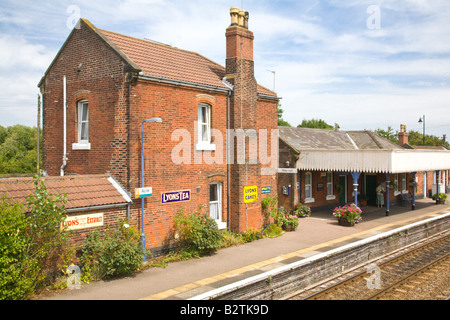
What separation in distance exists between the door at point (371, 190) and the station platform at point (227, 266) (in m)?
6.82

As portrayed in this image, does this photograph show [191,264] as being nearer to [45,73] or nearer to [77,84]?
[77,84]

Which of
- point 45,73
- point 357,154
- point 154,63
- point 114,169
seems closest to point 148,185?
point 114,169

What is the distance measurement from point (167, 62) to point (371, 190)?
18.7 meters

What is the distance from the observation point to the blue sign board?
13.2 meters

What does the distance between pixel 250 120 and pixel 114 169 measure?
6.28 meters

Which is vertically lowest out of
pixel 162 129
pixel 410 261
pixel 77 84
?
pixel 410 261

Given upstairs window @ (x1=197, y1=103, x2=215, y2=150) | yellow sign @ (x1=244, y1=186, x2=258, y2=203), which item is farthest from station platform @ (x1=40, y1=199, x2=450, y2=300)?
upstairs window @ (x1=197, y1=103, x2=215, y2=150)

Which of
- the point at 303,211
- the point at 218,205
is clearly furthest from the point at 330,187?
the point at 218,205

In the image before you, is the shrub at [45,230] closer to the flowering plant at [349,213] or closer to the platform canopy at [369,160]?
the flowering plant at [349,213]

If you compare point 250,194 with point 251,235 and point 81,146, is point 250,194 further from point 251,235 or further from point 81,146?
point 81,146

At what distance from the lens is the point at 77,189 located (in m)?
11.3

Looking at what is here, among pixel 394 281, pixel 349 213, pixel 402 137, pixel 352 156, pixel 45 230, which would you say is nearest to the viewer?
pixel 45 230

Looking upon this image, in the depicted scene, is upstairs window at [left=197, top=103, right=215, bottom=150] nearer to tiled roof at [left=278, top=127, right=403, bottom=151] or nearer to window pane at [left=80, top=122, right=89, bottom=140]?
window pane at [left=80, top=122, right=89, bottom=140]
